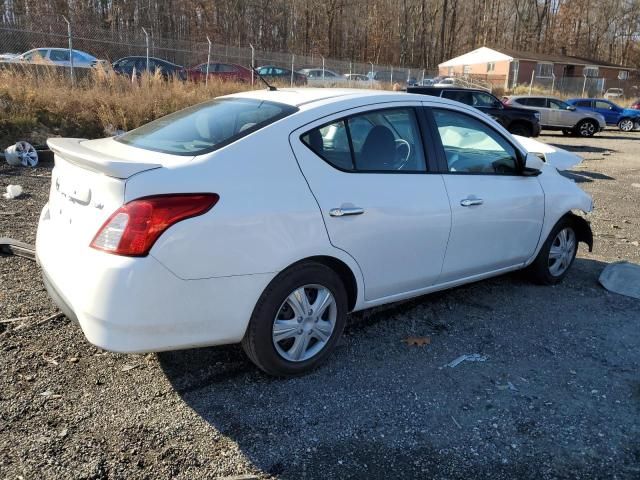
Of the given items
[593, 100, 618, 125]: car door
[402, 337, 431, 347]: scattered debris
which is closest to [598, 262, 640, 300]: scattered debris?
[402, 337, 431, 347]: scattered debris

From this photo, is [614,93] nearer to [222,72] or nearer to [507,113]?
[507,113]

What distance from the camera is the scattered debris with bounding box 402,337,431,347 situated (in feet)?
12.7

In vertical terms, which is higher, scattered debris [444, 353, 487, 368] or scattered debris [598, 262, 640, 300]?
scattered debris [598, 262, 640, 300]

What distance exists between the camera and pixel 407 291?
3.87 meters

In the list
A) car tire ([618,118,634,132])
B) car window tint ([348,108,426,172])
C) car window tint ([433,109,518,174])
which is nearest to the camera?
car window tint ([348,108,426,172])

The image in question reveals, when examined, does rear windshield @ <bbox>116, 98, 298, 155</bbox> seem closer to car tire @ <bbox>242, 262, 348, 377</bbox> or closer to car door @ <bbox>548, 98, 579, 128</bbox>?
car tire @ <bbox>242, 262, 348, 377</bbox>

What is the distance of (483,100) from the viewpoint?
1983cm

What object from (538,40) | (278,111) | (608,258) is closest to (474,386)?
(278,111)

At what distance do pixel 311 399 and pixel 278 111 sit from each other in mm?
1705

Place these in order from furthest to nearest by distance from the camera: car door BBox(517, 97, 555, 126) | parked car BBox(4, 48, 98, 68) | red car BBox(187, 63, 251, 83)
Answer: car door BBox(517, 97, 555, 126), red car BBox(187, 63, 251, 83), parked car BBox(4, 48, 98, 68)

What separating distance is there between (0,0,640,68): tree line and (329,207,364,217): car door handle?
122ft

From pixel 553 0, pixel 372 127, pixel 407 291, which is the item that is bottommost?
pixel 407 291

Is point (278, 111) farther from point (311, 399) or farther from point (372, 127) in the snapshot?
point (311, 399)

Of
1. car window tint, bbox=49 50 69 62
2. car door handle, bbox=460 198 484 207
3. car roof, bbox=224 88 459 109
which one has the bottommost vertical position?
car door handle, bbox=460 198 484 207
